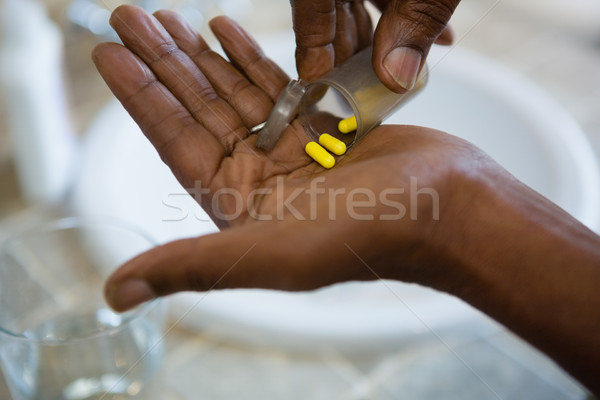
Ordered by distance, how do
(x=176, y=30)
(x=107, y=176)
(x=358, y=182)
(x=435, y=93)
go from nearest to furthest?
(x=358, y=182)
(x=176, y=30)
(x=107, y=176)
(x=435, y=93)

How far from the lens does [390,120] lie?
1.76ft

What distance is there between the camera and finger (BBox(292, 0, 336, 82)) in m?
0.54

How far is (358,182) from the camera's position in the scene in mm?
396

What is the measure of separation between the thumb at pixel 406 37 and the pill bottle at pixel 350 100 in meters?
0.03

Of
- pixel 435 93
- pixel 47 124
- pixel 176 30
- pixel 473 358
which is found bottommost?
pixel 473 358

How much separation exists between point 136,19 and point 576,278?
1.20ft

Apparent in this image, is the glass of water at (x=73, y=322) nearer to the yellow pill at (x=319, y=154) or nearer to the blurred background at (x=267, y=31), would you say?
the blurred background at (x=267, y=31)

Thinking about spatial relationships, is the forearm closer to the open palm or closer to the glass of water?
the open palm

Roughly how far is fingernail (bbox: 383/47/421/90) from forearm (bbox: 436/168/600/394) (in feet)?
0.34

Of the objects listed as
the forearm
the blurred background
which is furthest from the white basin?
the forearm

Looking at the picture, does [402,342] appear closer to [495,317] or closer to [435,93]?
[495,317]

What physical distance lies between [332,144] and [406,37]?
0.10m

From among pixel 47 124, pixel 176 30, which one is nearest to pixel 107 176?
pixel 47 124

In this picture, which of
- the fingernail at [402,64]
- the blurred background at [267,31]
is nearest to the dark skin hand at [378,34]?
the fingernail at [402,64]
